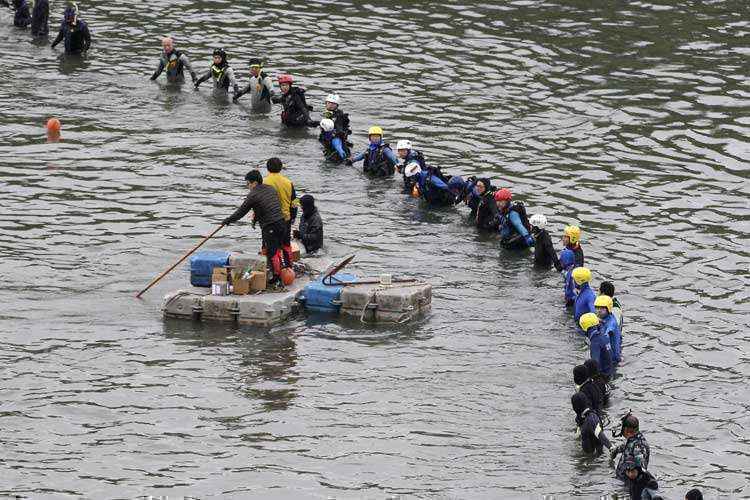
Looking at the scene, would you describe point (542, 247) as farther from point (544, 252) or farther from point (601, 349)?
point (601, 349)

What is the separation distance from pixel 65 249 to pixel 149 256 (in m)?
1.76

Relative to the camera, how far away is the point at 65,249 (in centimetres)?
2891

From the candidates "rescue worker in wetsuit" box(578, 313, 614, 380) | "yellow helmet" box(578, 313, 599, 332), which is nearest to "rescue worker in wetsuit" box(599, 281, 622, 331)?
"yellow helmet" box(578, 313, 599, 332)

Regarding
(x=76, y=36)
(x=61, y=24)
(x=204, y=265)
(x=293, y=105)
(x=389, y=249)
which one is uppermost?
(x=61, y=24)

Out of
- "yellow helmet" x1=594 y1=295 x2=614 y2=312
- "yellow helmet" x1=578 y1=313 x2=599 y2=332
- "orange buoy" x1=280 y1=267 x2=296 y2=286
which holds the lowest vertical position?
"orange buoy" x1=280 y1=267 x2=296 y2=286

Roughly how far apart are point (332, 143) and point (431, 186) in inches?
157

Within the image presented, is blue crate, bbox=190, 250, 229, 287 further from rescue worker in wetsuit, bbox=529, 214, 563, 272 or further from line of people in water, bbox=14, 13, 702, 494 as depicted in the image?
rescue worker in wetsuit, bbox=529, 214, 563, 272

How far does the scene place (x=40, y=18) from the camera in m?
45.8

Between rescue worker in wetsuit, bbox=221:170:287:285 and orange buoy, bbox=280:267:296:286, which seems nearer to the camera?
rescue worker in wetsuit, bbox=221:170:287:285

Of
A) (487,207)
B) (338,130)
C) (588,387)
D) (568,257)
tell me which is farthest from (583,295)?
(338,130)

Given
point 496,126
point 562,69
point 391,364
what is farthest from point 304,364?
point 562,69

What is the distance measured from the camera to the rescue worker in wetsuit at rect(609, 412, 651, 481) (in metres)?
19.7

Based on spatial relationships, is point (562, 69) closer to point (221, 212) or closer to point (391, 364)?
point (221, 212)

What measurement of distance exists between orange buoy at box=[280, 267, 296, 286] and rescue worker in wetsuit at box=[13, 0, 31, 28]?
24.5 metres
